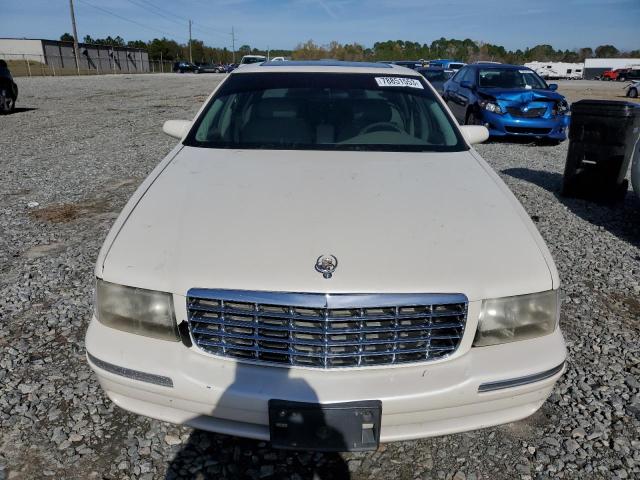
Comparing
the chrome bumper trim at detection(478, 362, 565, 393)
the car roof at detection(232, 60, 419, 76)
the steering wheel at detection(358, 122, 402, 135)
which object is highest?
the car roof at detection(232, 60, 419, 76)

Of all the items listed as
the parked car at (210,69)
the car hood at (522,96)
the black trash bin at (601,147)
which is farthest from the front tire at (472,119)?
the parked car at (210,69)

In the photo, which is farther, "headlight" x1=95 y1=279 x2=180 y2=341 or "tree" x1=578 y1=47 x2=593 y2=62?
"tree" x1=578 y1=47 x2=593 y2=62

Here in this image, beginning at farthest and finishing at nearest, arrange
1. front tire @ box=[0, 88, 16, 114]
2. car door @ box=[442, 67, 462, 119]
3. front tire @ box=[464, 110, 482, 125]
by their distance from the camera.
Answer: front tire @ box=[0, 88, 16, 114] → car door @ box=[442, 67, 462, 119] → front tire @ box=[464, 110, 482, 125]

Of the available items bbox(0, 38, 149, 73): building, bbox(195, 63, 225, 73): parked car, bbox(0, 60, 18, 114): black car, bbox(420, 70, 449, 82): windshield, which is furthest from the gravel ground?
bbox(0, 38, 149, 73): building

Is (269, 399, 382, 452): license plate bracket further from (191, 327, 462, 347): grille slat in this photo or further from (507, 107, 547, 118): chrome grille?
(507, 107, 547, 118): chrome grille

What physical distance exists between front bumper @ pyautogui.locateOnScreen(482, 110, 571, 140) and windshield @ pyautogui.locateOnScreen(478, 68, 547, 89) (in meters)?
1.14

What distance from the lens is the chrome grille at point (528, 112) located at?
362 inches

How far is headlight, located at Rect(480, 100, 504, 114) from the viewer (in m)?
9.22

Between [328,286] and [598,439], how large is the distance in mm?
1557

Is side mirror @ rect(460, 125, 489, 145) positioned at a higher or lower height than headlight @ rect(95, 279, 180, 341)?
higher

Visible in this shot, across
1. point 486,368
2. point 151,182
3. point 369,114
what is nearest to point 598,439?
point 486,368

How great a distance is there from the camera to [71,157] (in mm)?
8273

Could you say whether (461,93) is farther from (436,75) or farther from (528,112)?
(436,75)

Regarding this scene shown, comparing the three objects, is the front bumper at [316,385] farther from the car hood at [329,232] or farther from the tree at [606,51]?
the tree at [606,51]
